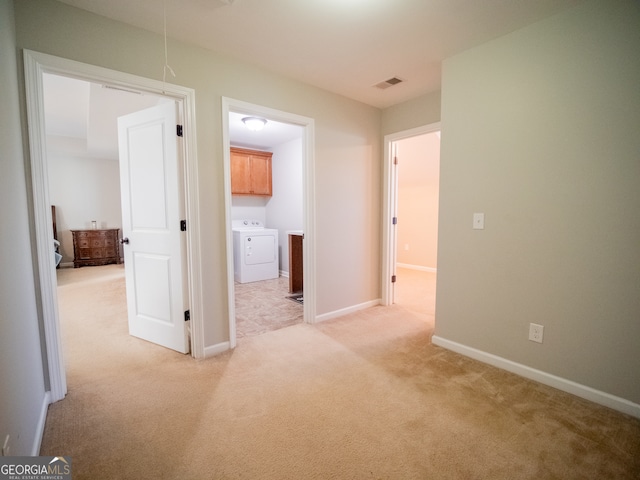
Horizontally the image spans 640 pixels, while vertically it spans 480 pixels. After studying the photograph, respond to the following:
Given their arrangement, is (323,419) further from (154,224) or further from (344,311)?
(154,224)

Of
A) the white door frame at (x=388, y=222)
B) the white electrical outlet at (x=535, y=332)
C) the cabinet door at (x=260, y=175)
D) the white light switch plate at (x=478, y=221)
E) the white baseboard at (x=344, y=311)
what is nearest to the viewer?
the white electrical outlet at (x=535, y=332)

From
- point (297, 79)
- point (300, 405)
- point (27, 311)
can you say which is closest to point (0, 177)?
point (27, 311)

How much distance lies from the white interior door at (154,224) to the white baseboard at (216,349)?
0.17 m

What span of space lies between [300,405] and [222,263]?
1.24 meters

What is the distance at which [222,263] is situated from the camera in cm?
239

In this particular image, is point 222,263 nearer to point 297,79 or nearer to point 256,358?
point 256,358

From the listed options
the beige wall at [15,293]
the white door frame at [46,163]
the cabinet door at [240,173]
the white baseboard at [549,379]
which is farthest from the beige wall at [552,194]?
the cabinet door at [240,173]

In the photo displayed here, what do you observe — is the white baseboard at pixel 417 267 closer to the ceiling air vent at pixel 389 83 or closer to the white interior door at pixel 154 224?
the ceiling air vent at pixel 389 83

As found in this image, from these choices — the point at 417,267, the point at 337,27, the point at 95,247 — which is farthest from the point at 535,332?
the point at 95,247

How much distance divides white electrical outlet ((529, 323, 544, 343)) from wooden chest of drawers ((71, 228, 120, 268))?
751cm

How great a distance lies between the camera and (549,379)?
193cm

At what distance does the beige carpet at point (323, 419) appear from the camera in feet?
4.27

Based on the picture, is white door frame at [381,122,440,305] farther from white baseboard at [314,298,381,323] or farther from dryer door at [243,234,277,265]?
dryer door at [243,234,277,265]

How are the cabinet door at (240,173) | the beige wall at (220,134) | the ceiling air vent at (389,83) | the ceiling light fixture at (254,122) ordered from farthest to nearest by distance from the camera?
the cabinet door at (240,173) < the ceiling light fixture at (254,122) < the ceiling air vent at (389,83) < the beige wall at (220,134)
